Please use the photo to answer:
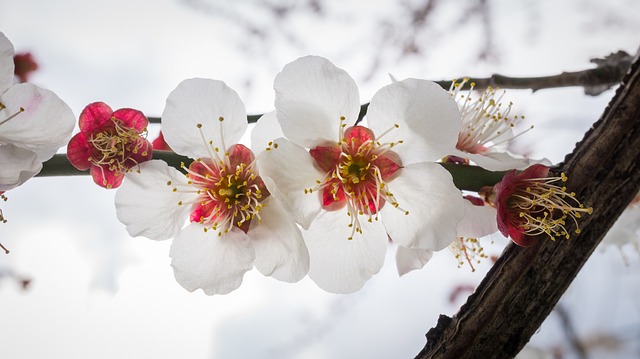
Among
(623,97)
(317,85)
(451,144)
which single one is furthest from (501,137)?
(317,85)

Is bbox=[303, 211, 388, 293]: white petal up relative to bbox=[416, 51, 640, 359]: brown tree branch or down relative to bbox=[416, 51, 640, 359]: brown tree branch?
down

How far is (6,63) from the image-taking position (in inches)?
25.1

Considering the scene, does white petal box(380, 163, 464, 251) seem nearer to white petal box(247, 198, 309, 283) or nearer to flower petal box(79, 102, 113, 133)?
white petal box(247, 198, 309, 283)

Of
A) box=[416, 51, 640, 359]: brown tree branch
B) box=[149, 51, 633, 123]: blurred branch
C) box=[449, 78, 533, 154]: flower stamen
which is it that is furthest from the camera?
box=[149, 51, 633, 123]: blurred branch

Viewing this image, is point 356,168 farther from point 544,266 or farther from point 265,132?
point 544,266

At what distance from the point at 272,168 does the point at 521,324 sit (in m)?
0.40

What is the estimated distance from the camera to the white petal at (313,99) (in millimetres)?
652

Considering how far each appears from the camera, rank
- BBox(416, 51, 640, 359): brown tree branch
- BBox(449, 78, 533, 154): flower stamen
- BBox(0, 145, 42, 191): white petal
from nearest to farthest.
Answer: BBox(0, 145, 42, 191): white petal, BBox(416, 51, 640, 359): brown tree branch, BBox(449, 78, 533, 154): flower stamen

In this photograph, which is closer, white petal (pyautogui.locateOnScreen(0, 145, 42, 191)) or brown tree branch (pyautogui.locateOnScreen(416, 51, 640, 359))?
white petal (pyautogui.locateOnScreen(0, 145, 42, 191))

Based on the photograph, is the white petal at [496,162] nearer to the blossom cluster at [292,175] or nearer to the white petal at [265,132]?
the blossom cluster at [292,175]

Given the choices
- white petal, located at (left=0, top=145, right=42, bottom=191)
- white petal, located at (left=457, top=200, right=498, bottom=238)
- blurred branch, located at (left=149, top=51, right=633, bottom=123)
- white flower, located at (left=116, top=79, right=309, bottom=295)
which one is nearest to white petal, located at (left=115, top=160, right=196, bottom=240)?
white flower, located at (left=116, top=79, right=309, bottom=295)

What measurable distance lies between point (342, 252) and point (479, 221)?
197 millimetres

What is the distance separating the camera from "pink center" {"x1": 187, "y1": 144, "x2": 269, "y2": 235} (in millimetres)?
709

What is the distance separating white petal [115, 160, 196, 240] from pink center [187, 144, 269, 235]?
0.07 feet
